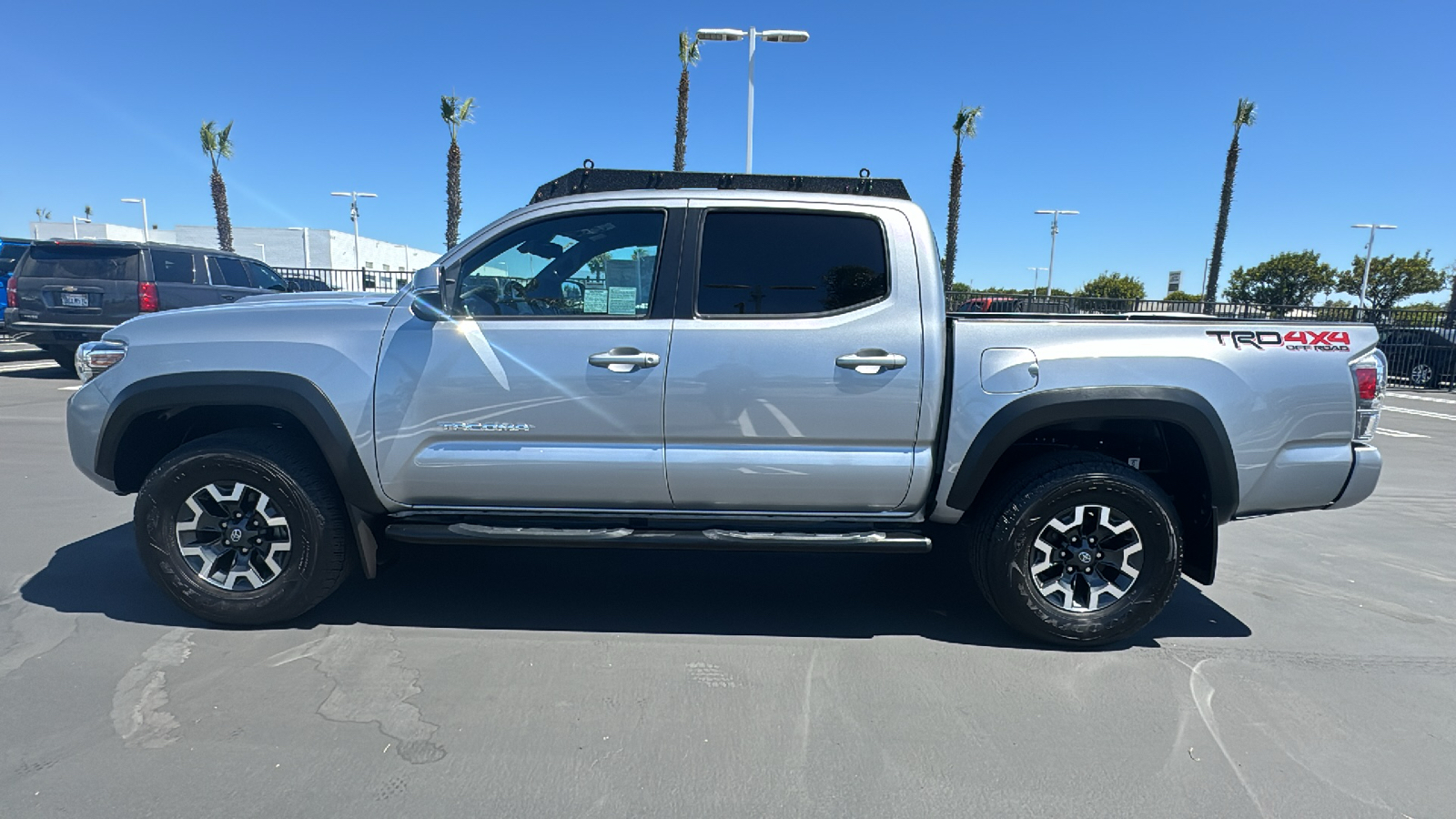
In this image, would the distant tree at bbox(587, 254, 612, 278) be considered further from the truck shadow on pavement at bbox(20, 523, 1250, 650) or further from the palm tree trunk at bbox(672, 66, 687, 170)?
the palm tree trunk at bbox(672, 66, 687, 170)

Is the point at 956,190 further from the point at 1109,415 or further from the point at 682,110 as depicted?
the point at 1109,415

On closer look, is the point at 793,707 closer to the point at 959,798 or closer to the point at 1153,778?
the point at 959,798

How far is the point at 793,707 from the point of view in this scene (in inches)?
111

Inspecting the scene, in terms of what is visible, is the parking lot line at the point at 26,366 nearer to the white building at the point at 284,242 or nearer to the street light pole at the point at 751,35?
the street light pole at the point at 751,35

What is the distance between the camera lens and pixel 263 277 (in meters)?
12.2

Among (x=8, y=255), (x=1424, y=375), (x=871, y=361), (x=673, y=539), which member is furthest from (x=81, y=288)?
(x=1424, y=375)

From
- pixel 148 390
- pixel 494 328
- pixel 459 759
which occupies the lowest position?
pixel 459 759

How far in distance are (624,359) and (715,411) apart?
45 cm

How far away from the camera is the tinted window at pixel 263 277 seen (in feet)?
39.1

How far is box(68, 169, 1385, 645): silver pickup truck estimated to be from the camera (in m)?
3.15

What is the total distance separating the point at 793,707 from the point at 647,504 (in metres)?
1.08

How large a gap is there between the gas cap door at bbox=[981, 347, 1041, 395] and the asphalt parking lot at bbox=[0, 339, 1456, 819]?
1213 mm

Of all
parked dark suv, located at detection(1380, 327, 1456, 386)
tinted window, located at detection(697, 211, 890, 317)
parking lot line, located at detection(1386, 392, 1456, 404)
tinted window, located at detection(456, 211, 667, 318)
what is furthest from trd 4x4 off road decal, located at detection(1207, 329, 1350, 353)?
parked dark suv, located at detection(1380, 327, 1456, 386)

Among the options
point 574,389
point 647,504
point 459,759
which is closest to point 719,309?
point 574,389
